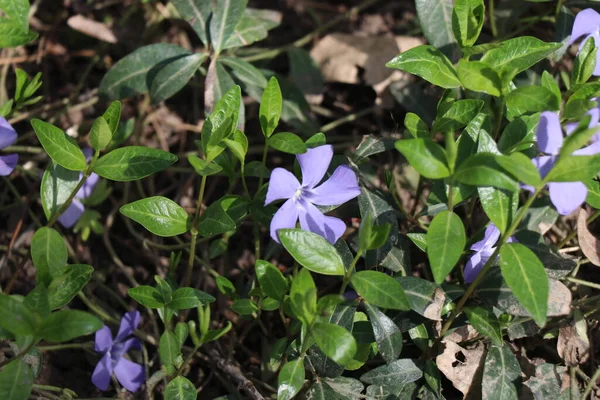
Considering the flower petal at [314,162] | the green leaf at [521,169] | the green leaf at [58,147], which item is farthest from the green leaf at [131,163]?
the green leaf at [521,169]

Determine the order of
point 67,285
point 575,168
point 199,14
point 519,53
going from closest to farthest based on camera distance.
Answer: point 575,168
point 67,285
point 519,53
point 199,14

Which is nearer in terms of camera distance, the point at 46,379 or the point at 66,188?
the point at 66,188

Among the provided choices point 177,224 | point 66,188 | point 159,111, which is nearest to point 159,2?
point 159,111

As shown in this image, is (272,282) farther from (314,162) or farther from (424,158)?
(424,158)

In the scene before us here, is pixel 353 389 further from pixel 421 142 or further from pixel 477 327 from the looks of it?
pixel 421 142

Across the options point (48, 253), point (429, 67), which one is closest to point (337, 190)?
point (429, 67)
